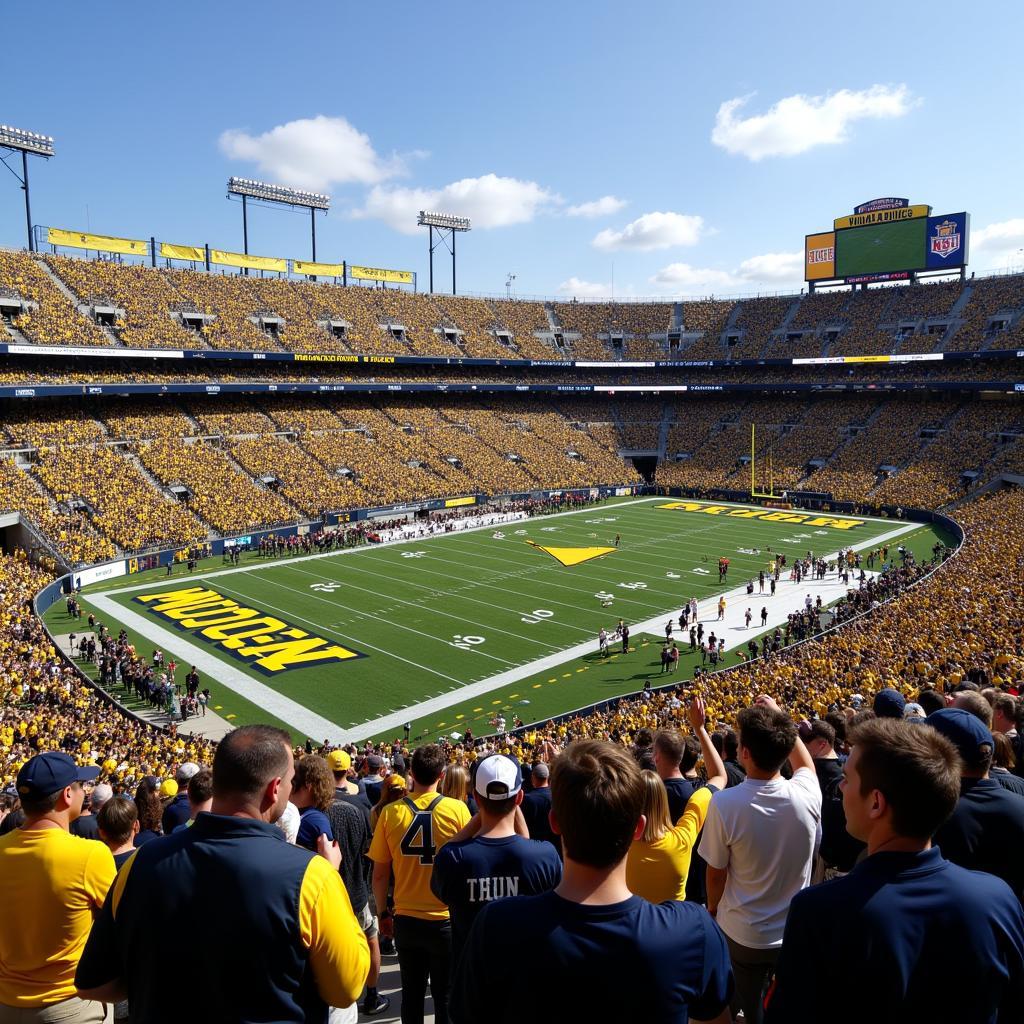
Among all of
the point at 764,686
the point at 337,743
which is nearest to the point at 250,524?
the point at 337,743

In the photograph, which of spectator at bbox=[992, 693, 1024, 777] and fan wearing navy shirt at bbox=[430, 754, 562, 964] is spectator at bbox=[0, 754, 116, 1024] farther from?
spectator at bbox=[992, 693, 1024, 777]

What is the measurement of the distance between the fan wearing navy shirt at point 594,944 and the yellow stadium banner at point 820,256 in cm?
7499

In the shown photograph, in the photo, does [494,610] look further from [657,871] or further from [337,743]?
[657,871]

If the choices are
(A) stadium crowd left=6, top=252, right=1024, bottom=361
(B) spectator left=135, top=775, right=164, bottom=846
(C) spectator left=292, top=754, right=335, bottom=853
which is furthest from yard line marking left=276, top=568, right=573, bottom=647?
(A) stadium crowd left=6, top=252, right=1024, bottom=361

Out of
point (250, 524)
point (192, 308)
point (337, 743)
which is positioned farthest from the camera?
point (192, 308)

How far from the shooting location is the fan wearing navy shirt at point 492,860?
3.58 metres

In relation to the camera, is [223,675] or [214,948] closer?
[214,948]

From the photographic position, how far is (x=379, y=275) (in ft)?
236

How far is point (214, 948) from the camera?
8.41 ft

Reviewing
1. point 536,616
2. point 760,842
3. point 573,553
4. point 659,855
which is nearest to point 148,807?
point 659,855

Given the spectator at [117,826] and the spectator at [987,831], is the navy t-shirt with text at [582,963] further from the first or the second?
the spectator at [117,826]

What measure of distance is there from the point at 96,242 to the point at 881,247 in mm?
60775

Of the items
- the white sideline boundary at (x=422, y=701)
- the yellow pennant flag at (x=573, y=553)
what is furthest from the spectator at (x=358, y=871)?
the yellow pennant flag at (x=573, y=553)

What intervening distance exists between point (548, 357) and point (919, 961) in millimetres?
72316
